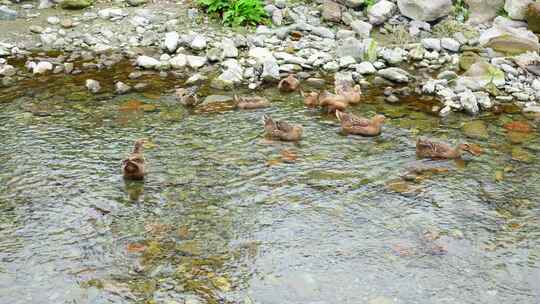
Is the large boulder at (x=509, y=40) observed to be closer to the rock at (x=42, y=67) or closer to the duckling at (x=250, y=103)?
the duckling at (x=250, y=103)

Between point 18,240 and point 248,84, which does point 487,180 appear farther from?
point 18,240

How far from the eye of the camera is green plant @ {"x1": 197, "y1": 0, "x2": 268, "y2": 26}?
15.5m

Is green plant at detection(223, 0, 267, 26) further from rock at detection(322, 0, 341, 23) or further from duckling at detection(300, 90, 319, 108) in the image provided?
duckling at detection(300, 90, 319, 108)

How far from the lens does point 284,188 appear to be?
9203mm

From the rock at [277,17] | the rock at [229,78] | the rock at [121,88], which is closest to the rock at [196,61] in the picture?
the rock at [229,78]

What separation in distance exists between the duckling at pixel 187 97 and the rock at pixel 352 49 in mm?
3503

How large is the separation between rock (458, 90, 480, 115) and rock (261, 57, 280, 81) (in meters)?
3.48

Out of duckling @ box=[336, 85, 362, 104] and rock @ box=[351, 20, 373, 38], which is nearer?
duckling @ box=[336, 85, 362, 104]

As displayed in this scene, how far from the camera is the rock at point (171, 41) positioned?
14375 mm

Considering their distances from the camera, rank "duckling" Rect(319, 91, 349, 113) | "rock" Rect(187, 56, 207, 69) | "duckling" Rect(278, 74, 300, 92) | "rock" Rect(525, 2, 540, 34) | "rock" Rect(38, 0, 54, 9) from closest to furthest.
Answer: "duckling" Rect(319, 91, 349, 113) → "duckling" Rect(278, 74, 300, 92) → "rock" Rect(187, 56, 207, 69) → "rock" Rect(525, 2, 540, 34) → "rock" Rect(38, 0, 54, 9)

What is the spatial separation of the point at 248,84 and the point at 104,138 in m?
3.41

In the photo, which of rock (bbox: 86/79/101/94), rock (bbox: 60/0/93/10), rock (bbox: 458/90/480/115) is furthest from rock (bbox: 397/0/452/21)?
rock (bbox: 60/0/93/10)

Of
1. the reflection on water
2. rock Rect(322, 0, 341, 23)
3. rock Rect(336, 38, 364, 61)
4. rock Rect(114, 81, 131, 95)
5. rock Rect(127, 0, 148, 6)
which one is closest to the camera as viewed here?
the reflection on water

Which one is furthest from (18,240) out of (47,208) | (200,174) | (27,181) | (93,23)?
(93,23)
